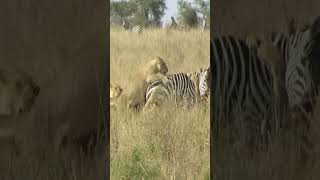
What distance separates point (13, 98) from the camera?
1905 millimetres

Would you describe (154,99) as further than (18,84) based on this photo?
Yes

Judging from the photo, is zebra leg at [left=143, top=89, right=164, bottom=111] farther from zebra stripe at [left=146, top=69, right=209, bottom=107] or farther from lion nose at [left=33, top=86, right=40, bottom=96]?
lion nose at [left=33, top=86, right=40, bottom=96]

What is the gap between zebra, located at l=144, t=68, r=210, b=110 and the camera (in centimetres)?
722

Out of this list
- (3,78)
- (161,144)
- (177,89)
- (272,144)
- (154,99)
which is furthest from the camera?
(177,89)

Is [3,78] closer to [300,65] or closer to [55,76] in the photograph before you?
[55,76]

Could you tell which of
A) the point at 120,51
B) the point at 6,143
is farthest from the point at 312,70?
the point at 120,51

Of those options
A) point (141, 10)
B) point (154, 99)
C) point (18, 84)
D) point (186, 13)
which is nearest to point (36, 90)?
point (18, 84)

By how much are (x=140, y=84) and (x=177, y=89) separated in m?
0.40

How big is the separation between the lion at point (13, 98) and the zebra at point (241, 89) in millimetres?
650

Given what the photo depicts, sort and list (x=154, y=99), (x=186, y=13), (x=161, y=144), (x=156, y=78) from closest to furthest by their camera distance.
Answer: (x=161, y=144), (x=154, y=99), (x=156, y=78), (x=186, y=13)

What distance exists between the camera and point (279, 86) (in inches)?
91.8

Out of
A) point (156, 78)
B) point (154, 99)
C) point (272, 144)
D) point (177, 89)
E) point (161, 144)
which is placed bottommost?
point (161, 144)

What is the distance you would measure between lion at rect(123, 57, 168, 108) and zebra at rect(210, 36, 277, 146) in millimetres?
4874

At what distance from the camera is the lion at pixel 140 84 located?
24.2ft
